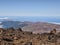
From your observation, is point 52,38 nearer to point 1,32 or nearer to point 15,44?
point 15,44

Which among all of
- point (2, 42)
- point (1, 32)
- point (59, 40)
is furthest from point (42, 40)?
point (1, 32)

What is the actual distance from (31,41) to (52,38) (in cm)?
279

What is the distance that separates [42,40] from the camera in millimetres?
18781

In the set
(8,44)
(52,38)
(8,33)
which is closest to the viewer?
(8,44)

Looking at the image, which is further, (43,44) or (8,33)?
(8,33)

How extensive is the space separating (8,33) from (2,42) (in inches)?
186

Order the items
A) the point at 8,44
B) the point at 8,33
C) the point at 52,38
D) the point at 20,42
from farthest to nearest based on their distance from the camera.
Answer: the point at 8,33 → the point at 52,38 → the point at 20,42 → the point at 8,44

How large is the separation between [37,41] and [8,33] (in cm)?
519

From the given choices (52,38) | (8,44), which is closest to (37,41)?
(52,38)

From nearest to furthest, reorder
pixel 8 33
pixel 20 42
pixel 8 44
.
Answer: pixel 8 44 < pixel 20 42 < pixel 8 33

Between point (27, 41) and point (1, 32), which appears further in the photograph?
point (1, 32)

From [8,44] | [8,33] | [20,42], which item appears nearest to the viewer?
[8,44]

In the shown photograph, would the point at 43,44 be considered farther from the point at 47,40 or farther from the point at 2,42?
the point at 2,42

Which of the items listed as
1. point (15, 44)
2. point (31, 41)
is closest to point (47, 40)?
point (31, 41)
